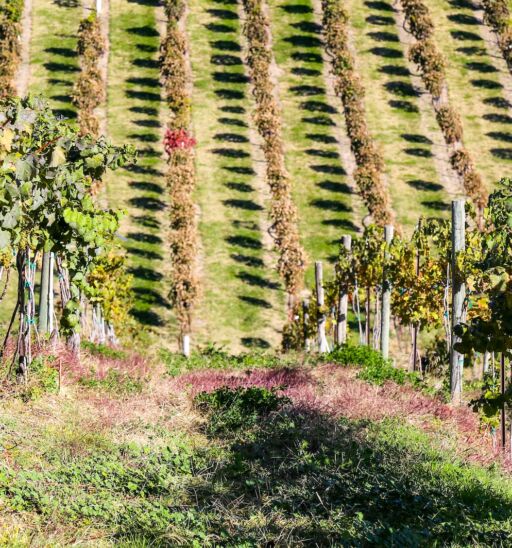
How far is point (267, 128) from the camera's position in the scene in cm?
3628

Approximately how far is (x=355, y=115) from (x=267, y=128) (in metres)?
4.50

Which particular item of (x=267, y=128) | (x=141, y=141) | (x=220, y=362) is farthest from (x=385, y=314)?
(x=141, y=141)

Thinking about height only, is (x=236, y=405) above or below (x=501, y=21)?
below

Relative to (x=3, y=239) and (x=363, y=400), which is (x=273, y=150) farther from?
(x=3, y=239)

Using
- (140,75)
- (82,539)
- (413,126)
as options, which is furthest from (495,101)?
(82,539)

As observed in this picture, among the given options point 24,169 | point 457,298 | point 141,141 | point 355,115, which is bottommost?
point 457,298

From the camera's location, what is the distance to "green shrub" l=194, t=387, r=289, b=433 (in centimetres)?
1021

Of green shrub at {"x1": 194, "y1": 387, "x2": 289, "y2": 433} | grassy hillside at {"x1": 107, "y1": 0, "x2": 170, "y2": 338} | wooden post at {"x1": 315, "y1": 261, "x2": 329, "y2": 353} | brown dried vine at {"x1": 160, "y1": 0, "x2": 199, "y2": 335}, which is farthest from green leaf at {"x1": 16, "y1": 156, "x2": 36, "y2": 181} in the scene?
grassy hillside at {"x1": 107, "y1": 0, "x2": 170, "y2": 338}

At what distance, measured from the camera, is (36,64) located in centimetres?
4309

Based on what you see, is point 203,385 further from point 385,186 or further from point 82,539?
point 385,186

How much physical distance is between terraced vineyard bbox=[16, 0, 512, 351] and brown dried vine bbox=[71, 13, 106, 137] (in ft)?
2.10

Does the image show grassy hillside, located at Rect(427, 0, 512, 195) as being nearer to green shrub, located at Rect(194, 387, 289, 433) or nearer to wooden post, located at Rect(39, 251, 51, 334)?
wooden post, located at Rect(39, 251, 51, 334)

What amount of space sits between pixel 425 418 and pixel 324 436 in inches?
78.0

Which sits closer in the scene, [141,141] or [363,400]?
[363,400]
